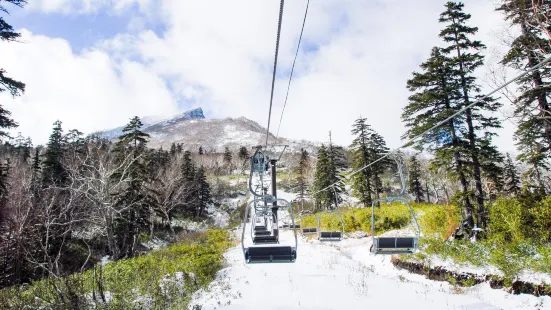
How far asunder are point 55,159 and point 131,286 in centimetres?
3988

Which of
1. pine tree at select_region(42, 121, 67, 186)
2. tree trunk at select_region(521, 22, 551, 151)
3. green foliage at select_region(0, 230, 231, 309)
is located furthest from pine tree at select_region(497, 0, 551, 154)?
pine tree at select_region(42, 121, 67, 186)

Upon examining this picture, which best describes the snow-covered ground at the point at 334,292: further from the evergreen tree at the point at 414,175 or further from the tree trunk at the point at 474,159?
the evergreen tree at the point at 414,175

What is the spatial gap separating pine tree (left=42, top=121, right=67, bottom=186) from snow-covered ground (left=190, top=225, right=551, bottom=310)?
3557 cm

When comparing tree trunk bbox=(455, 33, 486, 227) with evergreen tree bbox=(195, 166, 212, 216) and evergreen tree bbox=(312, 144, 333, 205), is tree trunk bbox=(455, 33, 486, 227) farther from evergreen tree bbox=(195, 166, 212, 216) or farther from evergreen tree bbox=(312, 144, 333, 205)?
evergreen tree bbox=(195, 166, 212, 216)

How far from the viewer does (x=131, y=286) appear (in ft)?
38.9

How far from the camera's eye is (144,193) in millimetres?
29688

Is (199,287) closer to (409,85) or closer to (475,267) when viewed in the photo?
(475,267)

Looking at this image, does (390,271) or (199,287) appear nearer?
(199,287)

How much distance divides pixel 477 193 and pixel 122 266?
18.5 m

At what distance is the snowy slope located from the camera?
9.73 m

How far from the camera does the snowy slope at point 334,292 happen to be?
973 centimetres

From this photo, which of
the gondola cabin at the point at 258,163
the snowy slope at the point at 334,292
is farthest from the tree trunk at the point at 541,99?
the gondola cabin at the point at 258,163

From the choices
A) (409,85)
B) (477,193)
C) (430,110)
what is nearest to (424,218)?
(477,193)

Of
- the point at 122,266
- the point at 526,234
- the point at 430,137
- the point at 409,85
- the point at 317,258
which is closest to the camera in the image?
the point at 526,234
